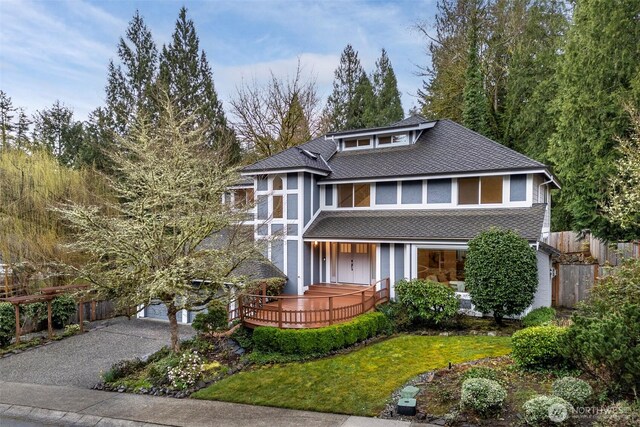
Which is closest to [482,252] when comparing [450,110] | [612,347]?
[612,347]

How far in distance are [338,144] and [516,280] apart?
11.0m

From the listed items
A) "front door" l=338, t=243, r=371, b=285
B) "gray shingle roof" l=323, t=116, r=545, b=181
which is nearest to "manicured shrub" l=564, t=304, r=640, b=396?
"gray shingle roof" l=323, t=116, r=545, b=181

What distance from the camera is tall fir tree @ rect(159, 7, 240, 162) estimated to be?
2728 centimetres

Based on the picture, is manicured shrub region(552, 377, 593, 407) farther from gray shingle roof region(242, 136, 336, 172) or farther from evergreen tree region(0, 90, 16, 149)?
evergreen tree region(0, 90, 16, 149)

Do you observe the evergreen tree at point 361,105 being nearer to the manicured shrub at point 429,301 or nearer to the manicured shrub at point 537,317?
the manicured shrub at point 429,301

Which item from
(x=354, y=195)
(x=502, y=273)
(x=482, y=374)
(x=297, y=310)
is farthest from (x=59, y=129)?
(x=482, y=374)

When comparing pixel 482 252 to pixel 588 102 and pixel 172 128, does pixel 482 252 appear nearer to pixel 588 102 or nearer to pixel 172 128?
pixel 172 128

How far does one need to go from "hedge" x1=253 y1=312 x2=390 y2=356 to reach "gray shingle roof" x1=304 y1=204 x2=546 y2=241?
4.45m

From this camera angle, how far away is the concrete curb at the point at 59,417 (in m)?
7.54

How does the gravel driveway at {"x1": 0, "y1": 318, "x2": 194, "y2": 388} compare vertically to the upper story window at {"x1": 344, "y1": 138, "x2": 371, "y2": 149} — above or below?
below

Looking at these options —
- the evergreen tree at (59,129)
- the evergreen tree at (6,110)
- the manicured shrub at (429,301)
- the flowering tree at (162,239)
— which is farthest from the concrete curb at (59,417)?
the evergreen tree at (6,110)

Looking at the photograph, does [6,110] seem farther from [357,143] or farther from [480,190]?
[480,190]

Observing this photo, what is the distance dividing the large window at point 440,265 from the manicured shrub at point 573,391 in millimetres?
8200

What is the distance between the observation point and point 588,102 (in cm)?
1800
